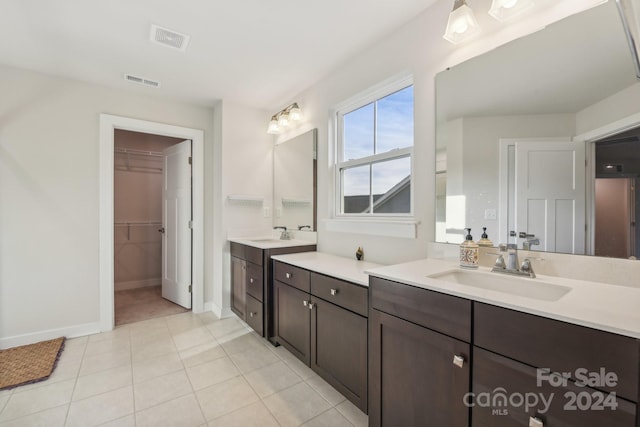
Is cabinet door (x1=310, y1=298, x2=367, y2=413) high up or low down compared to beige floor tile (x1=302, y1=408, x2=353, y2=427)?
up

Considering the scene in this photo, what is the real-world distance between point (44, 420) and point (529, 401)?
2477 mm

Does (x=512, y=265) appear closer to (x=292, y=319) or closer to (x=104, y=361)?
A: (x=292, y=319)

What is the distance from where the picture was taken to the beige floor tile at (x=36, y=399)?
1714 millimetres

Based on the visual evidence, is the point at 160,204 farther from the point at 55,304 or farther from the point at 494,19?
the point at 494,19

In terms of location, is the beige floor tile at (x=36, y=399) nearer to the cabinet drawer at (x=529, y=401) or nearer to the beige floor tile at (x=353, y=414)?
the beige floor tile at (x=353, y=414)

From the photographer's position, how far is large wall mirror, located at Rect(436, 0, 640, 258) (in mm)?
1188

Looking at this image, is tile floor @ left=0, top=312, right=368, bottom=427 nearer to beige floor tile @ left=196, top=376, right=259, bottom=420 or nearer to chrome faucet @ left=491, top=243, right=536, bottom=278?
beige floor tile @ left=196, top=376, right=259, bottom=420

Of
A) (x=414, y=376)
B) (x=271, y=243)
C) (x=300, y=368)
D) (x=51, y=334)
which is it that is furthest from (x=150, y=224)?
(x=414, y=376)

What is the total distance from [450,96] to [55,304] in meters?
3.80

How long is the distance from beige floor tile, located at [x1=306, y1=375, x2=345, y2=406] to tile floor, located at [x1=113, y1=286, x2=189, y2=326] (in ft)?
7.06

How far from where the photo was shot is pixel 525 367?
90 centimetres

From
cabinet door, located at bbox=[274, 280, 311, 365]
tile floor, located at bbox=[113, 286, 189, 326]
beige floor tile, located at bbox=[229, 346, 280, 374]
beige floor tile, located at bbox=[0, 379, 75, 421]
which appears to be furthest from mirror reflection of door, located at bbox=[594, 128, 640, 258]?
tile floor, located at bbox=[113, 286, 189, 326]

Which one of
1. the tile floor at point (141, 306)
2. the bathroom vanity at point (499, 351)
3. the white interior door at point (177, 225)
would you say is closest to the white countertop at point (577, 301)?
the bathroom vanity at point (499, 351)

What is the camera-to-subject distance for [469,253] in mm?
1505
